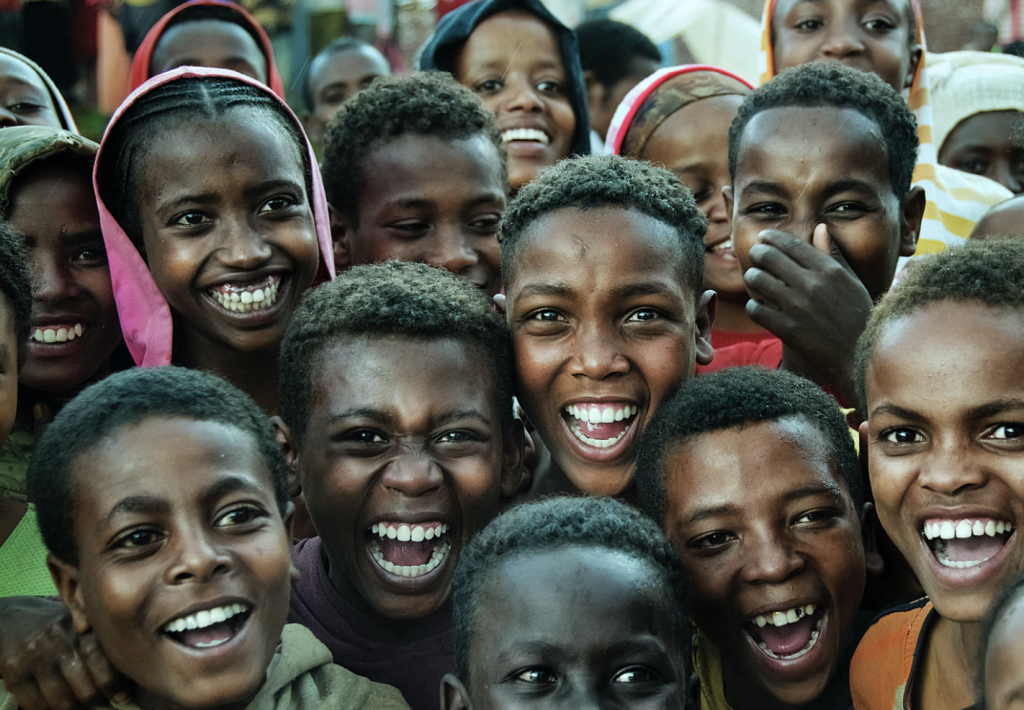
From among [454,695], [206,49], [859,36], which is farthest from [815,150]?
[206,49]

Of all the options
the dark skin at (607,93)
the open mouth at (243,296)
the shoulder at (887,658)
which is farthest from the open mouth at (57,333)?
the dark skin at (607,93)

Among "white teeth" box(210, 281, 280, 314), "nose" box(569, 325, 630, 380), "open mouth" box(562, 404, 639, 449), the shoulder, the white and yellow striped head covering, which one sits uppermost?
the white and yellow striped head covering

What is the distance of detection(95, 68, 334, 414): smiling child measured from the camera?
3.27m

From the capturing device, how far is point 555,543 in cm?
235

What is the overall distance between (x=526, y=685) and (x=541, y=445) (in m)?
1.24

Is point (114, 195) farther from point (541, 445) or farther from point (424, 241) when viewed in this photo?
point (541, 445)

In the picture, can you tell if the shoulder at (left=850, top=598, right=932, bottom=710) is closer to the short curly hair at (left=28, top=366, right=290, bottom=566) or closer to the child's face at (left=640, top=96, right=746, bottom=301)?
the short curly hair at (left=28, top=366, right=290, bottom=566)

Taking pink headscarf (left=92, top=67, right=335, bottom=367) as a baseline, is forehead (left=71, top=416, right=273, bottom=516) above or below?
below

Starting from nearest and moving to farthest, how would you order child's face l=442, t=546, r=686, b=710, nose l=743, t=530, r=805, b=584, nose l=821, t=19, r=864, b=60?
1. child's face l=442, t=546, r=686, b=710
2. nose l=743, t=530, r=805, b=584
3. nose l=821, t=19, r=864, b=60

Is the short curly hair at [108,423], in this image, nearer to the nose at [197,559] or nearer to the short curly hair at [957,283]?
the nose at [197,559]

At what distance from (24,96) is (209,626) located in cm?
258

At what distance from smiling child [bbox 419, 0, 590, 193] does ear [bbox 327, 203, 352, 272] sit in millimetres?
957

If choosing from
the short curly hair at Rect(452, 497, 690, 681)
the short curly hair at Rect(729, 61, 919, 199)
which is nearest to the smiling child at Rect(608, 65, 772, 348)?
the short curly hair at Rect(729, 61, 919, 199)

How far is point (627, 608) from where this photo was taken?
7.36 ft
